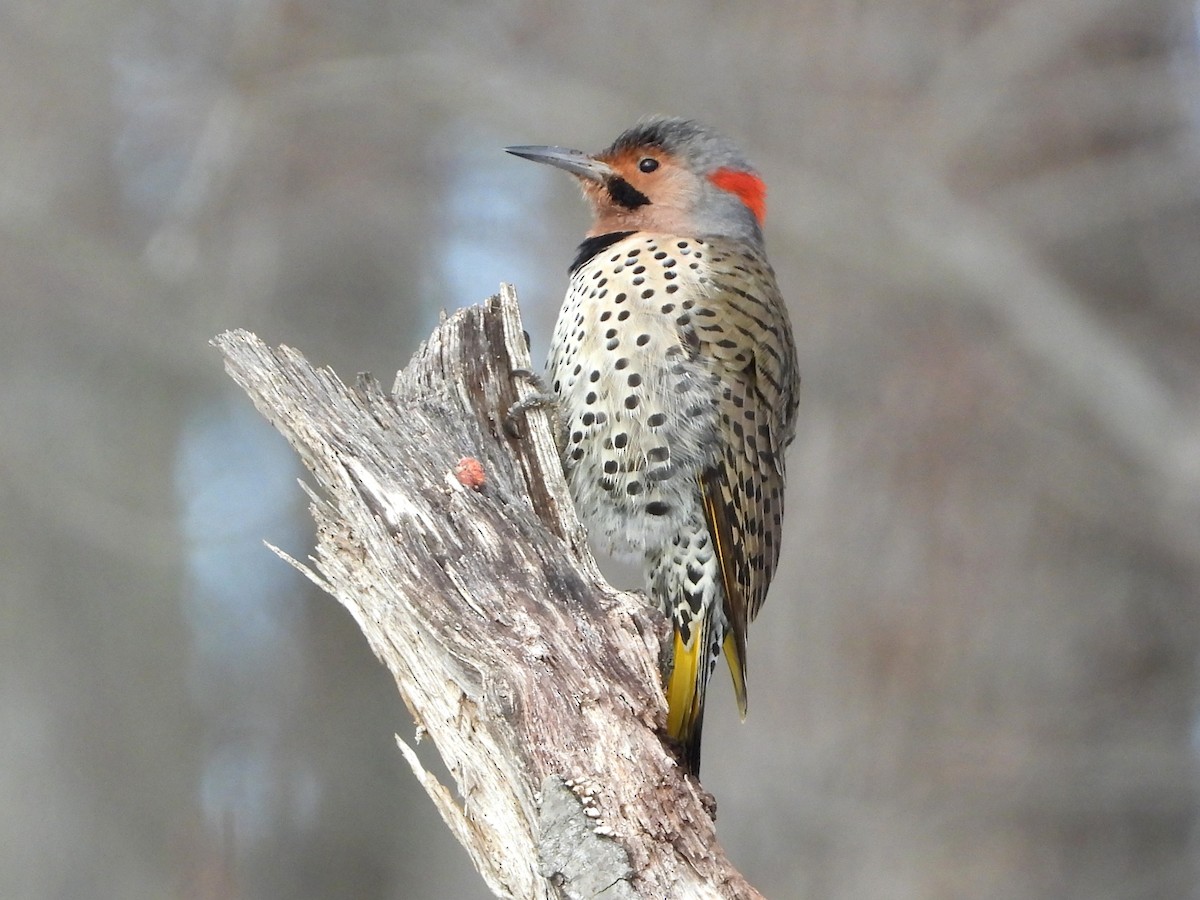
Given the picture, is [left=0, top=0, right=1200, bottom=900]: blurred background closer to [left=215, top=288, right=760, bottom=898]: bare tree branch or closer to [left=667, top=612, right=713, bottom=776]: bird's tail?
[left=667, top=612, right=713, bottom=776]: bird's tail

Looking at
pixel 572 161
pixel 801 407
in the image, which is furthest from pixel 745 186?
pixel 801 407

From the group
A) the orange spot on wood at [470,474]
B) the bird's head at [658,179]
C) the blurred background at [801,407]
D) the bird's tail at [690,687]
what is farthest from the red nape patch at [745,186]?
the orange spot on wood at [470,474]

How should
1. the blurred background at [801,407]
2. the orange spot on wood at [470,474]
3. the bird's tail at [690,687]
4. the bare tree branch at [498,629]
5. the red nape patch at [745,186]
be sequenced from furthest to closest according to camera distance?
the blurred background at [801,407]
the red nape patch at [745,186]
the bird's tail at [690,687]
the orange spot on wood at [470,474]
the bare tree branch at [498,629]

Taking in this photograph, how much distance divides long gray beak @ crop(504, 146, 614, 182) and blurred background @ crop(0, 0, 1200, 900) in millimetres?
1444

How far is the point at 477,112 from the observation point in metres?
5.99

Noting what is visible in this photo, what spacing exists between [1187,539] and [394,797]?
398 cm

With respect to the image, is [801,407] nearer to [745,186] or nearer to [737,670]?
[745,186]

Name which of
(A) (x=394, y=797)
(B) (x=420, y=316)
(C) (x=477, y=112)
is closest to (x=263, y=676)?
(A) (x=394, y=797)

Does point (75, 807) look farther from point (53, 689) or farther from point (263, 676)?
point (263, 676)

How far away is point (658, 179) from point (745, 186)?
293mm

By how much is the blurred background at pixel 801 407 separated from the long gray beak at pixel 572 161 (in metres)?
1.44

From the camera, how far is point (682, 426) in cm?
334

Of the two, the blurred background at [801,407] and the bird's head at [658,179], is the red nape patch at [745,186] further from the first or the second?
the blurred background at [801,407]

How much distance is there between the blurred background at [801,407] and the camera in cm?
447
